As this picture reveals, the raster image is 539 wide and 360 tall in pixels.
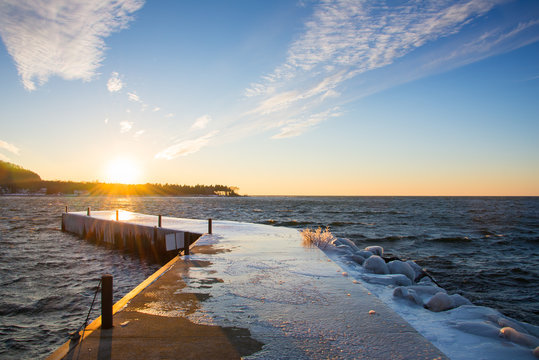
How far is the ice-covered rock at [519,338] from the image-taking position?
458 centimetres

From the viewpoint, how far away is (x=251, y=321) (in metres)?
4.76

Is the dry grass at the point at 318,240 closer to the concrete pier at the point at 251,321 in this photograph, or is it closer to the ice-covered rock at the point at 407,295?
the concrete pier at the point at 251,321

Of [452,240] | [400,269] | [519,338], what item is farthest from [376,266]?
[452,240]

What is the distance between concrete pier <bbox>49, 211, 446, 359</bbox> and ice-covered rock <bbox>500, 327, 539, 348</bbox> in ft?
4.98

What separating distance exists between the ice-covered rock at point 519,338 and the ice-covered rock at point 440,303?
59.3 inches

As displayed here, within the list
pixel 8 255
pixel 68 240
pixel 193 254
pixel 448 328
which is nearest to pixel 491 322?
pixel 448 328

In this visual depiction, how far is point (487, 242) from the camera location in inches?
921

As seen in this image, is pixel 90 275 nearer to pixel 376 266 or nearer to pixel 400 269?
pixel 376 266

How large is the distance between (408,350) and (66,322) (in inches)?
336

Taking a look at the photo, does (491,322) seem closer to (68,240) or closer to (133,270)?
(133,270)

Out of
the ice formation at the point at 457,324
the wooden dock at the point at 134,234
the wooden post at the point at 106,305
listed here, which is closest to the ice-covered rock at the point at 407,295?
the ice formation at the point at 457,324

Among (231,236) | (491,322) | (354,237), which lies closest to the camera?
(491,322)

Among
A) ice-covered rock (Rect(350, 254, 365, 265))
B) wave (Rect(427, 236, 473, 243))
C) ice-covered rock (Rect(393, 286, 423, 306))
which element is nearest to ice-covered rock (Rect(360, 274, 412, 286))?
ice-covered rock (Rect(393, 286, 423, 306))

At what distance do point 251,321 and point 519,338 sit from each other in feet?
12.8
